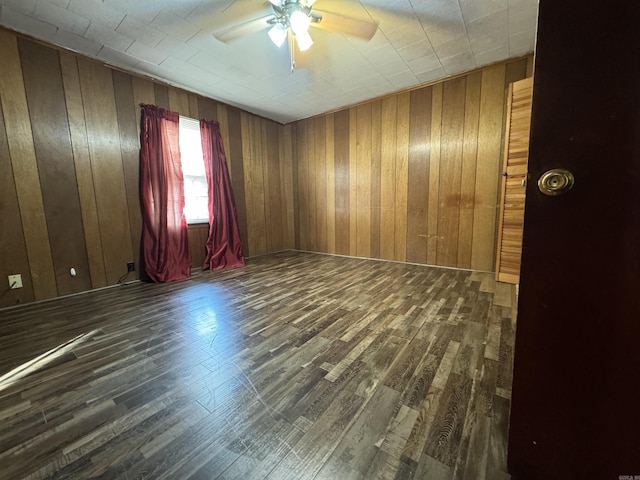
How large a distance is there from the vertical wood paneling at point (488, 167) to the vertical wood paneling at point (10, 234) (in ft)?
16.8

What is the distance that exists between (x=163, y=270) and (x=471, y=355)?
352cm

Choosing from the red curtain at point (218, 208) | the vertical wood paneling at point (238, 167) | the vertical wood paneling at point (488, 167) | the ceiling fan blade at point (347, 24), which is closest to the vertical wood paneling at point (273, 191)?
the vertical wood paneling at point (238, 167)

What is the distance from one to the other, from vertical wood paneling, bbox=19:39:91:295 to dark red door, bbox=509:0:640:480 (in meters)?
3.90

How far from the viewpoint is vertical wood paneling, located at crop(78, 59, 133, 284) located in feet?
9.21

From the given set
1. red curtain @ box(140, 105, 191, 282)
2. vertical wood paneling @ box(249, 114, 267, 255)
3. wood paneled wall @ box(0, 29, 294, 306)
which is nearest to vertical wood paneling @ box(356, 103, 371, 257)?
vertical wood paneling @ box(249, 114, 267, 255)

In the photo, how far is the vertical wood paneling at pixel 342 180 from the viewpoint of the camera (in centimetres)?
436

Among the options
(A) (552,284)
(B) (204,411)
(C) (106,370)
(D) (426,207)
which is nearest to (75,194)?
(C) (106,370)

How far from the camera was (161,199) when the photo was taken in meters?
3.30

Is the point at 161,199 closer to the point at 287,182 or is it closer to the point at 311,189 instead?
the point at 287,182

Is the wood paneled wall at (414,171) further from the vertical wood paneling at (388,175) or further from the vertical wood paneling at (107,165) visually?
the vertical wood paneling at (107,165)

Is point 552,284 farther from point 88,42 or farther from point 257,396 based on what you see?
point 88,42

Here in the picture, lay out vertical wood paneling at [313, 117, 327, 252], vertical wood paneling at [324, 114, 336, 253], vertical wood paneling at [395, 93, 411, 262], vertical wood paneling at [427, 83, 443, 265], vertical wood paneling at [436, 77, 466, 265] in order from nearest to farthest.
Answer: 1. vertical wood paneling at [436, 77, 466, 265]
2. vertical wood paneling at [427, 83, 443, 265]
3. vertical wood paneling at [395, 93, 411, 262]
4. vertical wood paneling at [324, 114, 336, 253]
5. vertical wood paneling at [313, 117, 327, 252]

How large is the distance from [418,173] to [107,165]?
406cm

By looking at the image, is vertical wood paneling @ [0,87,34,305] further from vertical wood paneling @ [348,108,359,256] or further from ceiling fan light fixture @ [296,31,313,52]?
vertical wood paneling @ [348,108,359,256]
